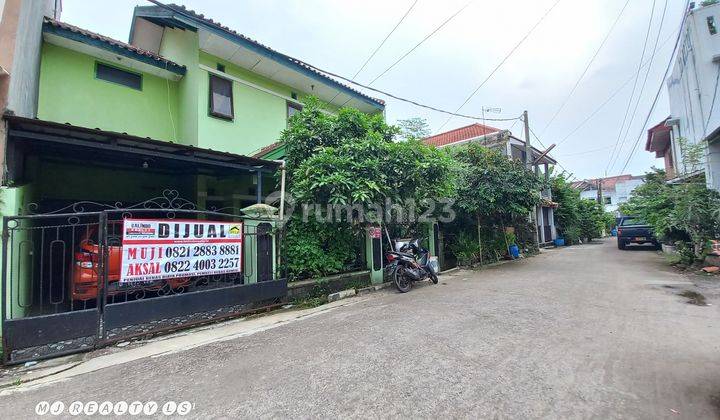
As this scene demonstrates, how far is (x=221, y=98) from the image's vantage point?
27.2 ft

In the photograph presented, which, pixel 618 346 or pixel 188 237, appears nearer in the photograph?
pixel 618 346

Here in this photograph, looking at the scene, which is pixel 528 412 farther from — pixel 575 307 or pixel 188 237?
pixel 188 237

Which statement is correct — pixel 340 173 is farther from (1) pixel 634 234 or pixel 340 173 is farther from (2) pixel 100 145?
(1) pixel 634 234

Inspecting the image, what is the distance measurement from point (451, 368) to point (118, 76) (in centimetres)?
929

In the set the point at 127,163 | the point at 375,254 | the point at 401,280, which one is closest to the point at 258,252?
the point at 375,254

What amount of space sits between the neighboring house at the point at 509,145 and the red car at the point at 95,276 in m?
14.4

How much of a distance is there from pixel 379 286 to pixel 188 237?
4424 millimetres

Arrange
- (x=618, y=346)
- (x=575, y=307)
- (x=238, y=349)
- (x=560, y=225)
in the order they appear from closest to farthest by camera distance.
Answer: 1. (x=618, y=346)
2. (x=238, y=349)
3. (x=575, y=307)
4. (x=560, y=225)

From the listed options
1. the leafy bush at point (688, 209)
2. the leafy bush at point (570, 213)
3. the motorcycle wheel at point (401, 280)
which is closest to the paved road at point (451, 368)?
the motorcycle wheel at point (401, 280)

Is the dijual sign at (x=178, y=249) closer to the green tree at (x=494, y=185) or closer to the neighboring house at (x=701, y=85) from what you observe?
the green tree at (x=494, y=185)

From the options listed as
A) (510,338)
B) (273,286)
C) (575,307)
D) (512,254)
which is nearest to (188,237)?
(273,286)

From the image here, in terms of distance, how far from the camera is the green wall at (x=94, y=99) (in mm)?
6654

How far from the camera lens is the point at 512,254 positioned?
13.1 meters

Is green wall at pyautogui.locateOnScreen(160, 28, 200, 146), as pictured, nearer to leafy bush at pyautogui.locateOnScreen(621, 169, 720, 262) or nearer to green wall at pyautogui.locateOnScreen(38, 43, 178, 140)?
green wall at pyautogui.locateOnScreen(38, 43, 178, 140)
